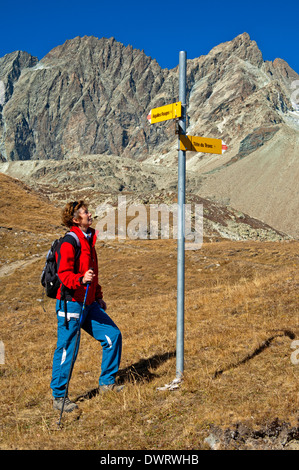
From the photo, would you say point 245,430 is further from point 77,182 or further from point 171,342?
point 77,182

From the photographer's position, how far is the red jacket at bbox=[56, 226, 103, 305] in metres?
5.18


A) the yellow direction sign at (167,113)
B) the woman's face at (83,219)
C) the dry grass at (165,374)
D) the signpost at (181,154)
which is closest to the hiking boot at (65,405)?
the dry grass at (165,374)

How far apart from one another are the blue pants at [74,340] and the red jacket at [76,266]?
0.14 m

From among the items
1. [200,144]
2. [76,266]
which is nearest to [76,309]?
[76,266]

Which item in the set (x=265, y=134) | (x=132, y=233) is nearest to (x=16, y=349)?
(x=132, y=233)

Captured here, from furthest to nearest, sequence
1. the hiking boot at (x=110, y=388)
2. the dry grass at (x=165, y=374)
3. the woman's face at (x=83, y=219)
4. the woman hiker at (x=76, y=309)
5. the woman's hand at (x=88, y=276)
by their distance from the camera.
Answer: the hiking boot at (x=110, y=388) < the woman's face at (x=83, y=219) < the woman hiker at (x=76, y=309) < the woman's hand at (x=88, y=276) < the dry grass at (x=165, y=374)

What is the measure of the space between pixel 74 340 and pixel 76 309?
0.44m

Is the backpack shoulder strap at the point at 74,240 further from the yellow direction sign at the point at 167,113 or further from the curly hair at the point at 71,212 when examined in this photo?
the yellow direction sign at the point at 167,113

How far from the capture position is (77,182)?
131250 mm

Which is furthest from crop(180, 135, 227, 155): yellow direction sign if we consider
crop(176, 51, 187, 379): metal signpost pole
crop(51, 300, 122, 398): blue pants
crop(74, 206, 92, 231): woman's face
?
crop(51, 300, 122, 398): blue pants

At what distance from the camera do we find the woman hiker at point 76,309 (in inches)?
205

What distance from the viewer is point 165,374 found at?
6.16 metres

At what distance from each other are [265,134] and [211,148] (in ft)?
510

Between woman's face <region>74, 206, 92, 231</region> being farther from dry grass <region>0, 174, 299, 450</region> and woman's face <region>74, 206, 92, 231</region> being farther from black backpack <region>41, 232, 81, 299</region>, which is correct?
dry grass <region>0, 174, 299, 450</region>
